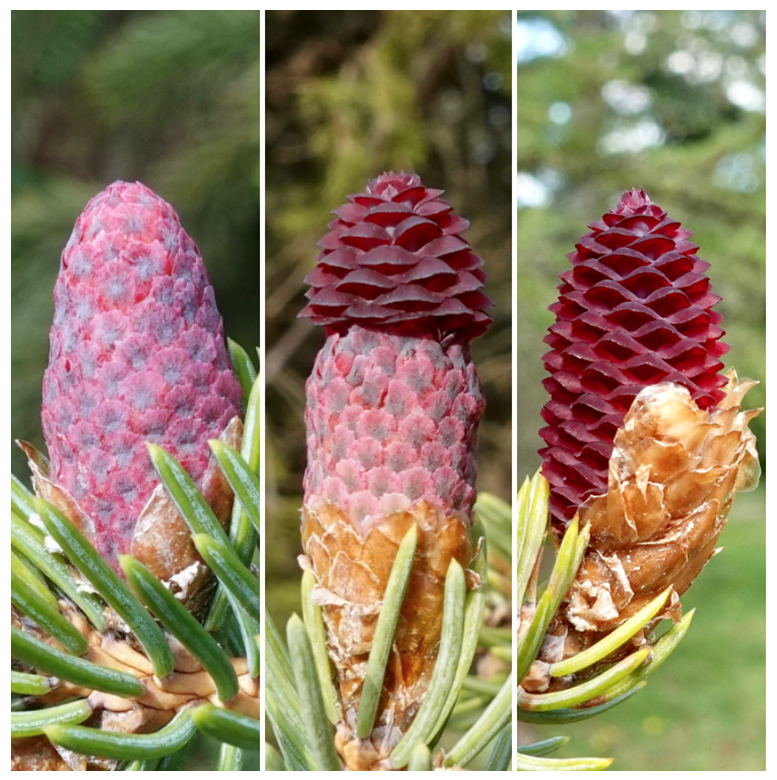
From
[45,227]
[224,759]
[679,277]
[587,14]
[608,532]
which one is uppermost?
[587,14]

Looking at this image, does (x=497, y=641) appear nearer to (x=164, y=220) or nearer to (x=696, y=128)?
(x=164, y=220)

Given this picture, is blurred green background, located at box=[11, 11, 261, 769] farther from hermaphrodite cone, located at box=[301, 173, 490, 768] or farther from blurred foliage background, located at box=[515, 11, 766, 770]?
hermaphrodite cone, located at box=[301, 173, 490, 768]

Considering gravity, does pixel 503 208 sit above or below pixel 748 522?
above

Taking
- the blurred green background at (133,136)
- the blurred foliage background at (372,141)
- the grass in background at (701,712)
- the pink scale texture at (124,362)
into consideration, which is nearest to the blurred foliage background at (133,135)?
the blurred green background at (133,136)

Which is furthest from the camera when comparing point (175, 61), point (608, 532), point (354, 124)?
point (354, 124)

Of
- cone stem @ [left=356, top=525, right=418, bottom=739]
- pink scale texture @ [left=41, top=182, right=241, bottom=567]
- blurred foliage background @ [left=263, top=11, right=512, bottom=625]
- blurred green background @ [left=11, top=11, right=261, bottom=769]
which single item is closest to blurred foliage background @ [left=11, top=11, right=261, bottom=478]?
blurred green background @ [left=11, top=11, right=261, bottom=769]

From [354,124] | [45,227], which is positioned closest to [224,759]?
[45,227]
